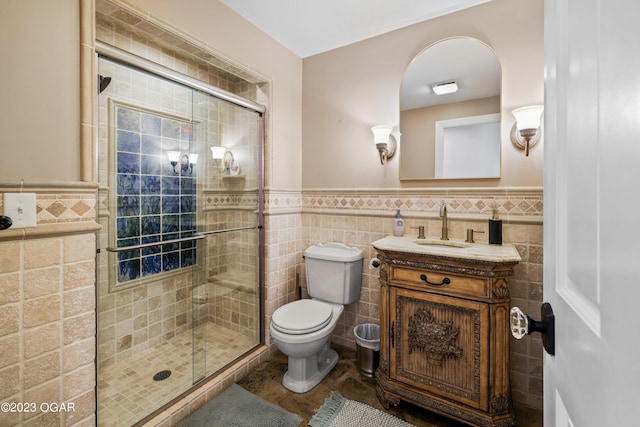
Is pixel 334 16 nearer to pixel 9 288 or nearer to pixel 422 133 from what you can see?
pixel 422 133

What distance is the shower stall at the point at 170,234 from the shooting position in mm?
1639

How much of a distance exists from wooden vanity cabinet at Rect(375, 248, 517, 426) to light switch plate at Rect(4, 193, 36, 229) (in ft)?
5.21

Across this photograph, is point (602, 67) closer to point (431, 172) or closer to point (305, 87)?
point (431, 172)

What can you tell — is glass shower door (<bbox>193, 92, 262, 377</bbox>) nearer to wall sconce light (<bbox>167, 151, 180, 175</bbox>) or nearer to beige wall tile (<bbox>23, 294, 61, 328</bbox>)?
wall sconce light (<bbox>167, 151, 180, 175</bbox>)

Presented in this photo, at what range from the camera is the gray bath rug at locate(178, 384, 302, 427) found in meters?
1.61

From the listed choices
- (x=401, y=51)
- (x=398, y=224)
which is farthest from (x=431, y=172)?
(x=401, y=51)

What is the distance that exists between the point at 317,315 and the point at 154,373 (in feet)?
3.82

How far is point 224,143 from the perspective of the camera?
2076 millimetres

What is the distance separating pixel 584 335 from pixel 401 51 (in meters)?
2.22

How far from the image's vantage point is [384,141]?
7.02 feet

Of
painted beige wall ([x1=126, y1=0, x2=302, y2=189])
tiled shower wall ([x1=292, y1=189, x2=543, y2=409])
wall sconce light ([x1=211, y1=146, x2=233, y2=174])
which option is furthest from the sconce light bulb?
tiled shower wall ([x1=292, y1=189, x2=543, y2=409])

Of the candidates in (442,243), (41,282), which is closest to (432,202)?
(442,243)

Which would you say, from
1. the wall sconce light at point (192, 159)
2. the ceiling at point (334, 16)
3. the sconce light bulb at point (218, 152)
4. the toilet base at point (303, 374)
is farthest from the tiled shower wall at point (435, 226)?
the ceiling at point (334, 16)

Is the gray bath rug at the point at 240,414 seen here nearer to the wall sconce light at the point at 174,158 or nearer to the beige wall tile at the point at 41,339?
the beige wall tile at the point at 41,339
